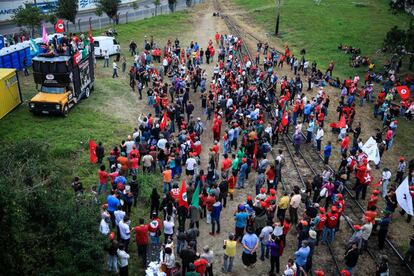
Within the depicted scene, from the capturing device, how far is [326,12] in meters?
59.8

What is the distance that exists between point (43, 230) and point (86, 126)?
11289 mm

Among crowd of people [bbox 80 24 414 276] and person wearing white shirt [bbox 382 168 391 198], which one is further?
person wearing white shirt [bbox 382 168 391 198]

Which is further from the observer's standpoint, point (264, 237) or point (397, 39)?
point (397, 39)

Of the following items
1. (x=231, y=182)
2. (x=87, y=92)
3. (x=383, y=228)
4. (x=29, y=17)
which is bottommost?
(x=383, y=228)

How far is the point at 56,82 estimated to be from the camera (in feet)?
78.5

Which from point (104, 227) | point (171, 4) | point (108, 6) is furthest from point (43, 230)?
point (171, 4)

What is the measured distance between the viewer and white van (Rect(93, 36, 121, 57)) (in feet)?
120

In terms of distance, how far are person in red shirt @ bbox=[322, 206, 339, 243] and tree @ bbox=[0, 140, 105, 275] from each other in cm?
765

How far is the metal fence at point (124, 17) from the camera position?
50.3 meters

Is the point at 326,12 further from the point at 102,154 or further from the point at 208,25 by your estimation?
the point at 102,154

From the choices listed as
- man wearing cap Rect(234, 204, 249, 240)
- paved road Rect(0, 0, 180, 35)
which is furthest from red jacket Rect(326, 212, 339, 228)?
paved road Rect(0, 0, 180, 35)

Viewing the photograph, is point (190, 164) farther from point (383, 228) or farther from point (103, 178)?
point (383, 228)

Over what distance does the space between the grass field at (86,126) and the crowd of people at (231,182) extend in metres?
0.74

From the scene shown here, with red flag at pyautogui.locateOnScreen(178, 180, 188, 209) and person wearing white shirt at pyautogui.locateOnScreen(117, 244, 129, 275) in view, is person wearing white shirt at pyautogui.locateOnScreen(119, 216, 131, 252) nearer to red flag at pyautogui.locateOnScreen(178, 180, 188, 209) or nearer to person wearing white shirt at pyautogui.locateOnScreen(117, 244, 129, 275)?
person wearing white shirt at pyautogui.locateOnScreen(117, 244, 129, 275)
